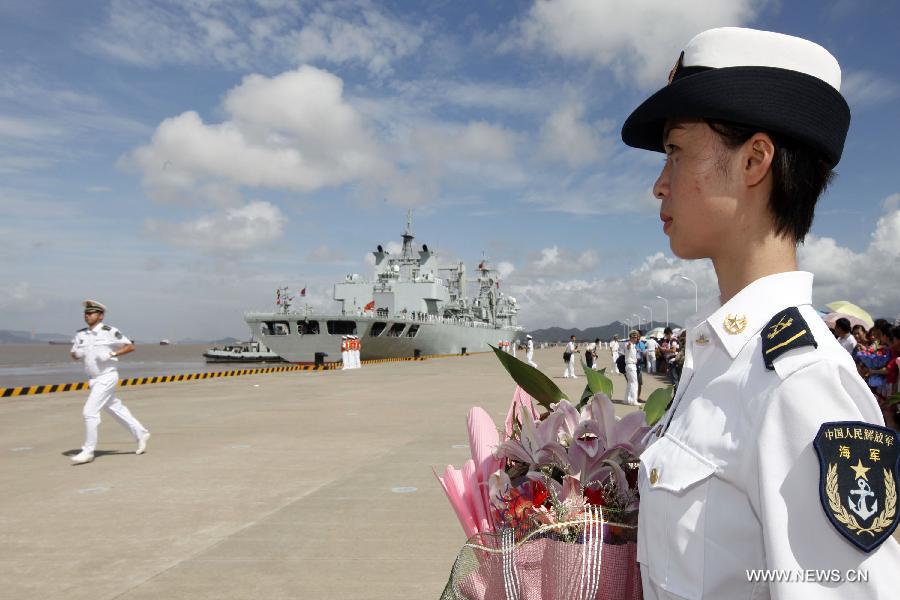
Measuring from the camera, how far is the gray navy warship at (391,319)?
1415 inches

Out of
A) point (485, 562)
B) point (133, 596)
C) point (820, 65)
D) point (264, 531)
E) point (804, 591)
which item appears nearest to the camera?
point (804, 591)

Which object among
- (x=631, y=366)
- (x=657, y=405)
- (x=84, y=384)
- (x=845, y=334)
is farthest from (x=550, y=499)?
(x=84, y=384)

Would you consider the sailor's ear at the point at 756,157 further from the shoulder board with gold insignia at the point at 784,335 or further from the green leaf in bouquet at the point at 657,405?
the green leaf in bouquet at the point at 657,405

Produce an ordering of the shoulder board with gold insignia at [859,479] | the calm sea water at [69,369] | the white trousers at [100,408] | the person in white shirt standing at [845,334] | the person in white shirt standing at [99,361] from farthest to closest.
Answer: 1. the calm sea water at [69,369]
2. the person in white shirt standing at [845,334]
3. the person in white shirt standing at [99,361]
4. the white trousers at [100,408]
5. the shoulder board with gold insignia at [859,479]

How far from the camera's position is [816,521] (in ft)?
2.43

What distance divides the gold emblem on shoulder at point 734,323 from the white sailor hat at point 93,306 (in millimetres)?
7500

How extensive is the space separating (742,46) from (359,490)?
4884 mm

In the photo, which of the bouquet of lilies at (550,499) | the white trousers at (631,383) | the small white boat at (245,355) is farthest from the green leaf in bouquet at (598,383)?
the small white boat at (245,355)

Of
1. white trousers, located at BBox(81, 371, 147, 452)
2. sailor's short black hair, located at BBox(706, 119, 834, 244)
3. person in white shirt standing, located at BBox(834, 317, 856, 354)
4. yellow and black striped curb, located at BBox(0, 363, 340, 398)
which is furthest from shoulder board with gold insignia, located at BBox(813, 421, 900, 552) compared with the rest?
yellow and black striped curb, located at BBox(0, 363, 340, 398)

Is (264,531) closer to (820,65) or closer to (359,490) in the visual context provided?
(359,490)

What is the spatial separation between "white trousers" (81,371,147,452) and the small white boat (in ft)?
134

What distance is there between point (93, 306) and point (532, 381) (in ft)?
23.3

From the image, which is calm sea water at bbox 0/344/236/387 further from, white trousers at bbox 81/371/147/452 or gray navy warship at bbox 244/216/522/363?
white trousers at bbox 81/371/147/452

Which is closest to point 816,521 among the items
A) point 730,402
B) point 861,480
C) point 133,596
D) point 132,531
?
point 861,480
